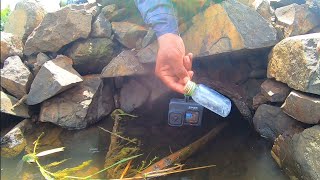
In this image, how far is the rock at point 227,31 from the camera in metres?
3.54

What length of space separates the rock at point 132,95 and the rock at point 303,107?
6.31 feet

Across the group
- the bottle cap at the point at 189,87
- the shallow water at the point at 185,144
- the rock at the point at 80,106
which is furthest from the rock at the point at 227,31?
the rock at the point at 80,106

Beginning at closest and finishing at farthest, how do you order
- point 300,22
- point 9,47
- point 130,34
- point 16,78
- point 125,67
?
1. point 300,22
2. point 125,67
3. point 16,78
4. point 130,34
5. point 9,47

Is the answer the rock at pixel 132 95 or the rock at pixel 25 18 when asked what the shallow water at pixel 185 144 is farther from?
the rock at pixel 25 18

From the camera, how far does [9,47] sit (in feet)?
14.8

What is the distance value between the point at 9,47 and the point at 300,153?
13.6 feet

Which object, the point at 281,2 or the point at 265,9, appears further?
the point at 281,2

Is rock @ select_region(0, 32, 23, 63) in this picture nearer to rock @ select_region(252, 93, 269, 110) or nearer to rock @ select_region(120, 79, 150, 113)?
rock @ select_region(120, 79, 150, 113)

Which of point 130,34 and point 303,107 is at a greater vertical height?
point 130,34

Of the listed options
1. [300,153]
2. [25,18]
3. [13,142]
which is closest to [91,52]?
[25,18]

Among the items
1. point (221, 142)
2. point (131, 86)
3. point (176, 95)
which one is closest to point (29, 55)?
point (131, 86)

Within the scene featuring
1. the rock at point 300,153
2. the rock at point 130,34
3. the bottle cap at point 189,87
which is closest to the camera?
the rock at point 300,153

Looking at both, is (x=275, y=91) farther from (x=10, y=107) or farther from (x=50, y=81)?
(x=10, y=107)

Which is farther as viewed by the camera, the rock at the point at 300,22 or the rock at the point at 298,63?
the rock at the point at 300,22
